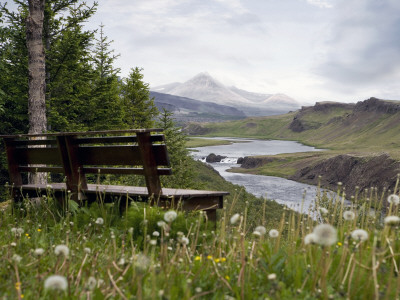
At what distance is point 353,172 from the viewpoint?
86688 mm

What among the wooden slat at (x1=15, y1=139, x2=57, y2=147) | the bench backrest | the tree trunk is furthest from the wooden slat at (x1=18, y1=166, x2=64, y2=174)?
the tree trunk

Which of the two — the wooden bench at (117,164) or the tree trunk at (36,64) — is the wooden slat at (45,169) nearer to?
the wooden bench at (117,164)

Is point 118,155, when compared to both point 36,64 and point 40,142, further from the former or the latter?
point 36,64

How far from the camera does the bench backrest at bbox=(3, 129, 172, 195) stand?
588cm

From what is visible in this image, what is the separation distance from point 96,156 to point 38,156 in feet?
5.96

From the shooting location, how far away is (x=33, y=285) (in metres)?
2.68

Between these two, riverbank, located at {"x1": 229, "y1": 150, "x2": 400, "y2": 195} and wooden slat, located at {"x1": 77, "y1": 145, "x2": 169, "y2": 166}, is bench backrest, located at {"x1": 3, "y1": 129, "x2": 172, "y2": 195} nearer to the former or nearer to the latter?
wooden slat, located at {"x1": 77, "y1": 145, "x2": 169, "y2": 166}

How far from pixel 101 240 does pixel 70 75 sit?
64.4 ft

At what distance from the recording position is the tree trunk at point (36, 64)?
10.8 metres

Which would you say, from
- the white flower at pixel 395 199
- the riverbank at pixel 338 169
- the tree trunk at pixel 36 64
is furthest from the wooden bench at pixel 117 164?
the riverbank at pixel 338 169

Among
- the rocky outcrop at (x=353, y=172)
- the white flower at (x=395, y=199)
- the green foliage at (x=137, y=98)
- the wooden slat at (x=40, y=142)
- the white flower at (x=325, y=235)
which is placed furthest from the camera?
the rocky outcrop at (x=353, y=172)

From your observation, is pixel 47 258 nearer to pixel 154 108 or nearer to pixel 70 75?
pixel 70 75

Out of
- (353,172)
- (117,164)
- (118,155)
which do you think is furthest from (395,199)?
(353,172)

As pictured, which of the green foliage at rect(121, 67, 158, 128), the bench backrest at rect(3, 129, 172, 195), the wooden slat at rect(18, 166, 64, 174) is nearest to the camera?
the bench backrest at rect(3, 129, 172, 195)
